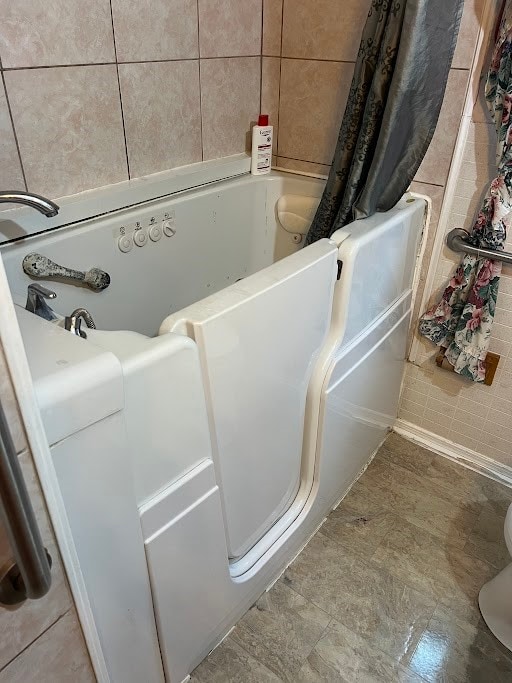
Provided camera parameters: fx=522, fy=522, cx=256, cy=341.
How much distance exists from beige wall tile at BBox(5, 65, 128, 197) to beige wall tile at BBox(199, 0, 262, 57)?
33 cm

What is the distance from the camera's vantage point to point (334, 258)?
1.07 metres

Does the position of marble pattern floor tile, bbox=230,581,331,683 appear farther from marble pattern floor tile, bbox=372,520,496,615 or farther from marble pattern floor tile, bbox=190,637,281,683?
marble pattern floor tile, bbox=372,520,496,615

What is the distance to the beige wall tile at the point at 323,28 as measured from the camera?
1387 mm

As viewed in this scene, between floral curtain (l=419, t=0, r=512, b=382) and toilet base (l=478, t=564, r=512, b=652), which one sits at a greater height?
floral curtain (l=419, t=0, r=512, b=382)

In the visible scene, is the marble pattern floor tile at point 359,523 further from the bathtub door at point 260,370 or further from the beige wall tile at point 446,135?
the beige wall tile at point 446,135

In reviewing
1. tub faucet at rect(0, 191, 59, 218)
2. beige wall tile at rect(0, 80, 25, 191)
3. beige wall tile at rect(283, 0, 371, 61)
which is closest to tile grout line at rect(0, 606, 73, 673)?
tub faucet at rect(0, 191, 59, 218)

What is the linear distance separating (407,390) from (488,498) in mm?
393

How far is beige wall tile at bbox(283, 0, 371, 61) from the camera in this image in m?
1.39

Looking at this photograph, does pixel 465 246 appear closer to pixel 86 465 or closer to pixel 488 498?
pixel 488 498

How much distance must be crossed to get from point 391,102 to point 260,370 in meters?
0.70

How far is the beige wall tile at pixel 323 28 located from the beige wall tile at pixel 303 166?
296 mm

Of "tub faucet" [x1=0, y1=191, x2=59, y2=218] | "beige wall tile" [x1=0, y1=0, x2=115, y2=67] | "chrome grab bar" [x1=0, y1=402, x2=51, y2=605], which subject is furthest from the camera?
"beige wall tile" [x1=0, y1=0, x2=115, y2=67]

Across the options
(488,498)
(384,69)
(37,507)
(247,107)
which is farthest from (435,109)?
(37,507)

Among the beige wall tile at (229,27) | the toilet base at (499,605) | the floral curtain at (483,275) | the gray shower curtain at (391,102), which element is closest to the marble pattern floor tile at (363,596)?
the toilet base at (499,605)
